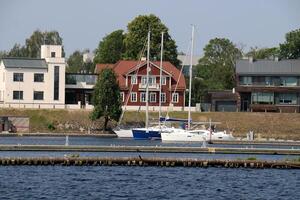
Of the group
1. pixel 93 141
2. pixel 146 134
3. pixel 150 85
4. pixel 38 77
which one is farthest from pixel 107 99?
pixel 93 141

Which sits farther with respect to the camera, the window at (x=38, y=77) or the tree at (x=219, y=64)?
the tree at (x=219, y=64)

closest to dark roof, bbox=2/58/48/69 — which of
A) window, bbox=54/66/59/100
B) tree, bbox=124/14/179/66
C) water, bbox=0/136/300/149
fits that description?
window, bbox=54/66/59/100

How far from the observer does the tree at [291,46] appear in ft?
550

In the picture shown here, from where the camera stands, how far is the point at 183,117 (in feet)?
431

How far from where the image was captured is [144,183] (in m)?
62.1

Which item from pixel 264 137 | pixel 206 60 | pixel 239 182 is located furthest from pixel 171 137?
pixel 206 60

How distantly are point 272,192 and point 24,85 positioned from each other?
3121 inches

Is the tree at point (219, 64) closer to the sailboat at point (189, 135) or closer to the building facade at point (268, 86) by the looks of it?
the building facade at point (268, 86)

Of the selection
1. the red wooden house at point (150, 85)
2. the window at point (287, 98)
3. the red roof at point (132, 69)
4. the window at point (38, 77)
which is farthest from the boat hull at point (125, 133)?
the window at point (287, 98)

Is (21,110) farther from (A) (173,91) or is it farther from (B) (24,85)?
(A) (173,91)

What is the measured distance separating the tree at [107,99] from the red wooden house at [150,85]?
10.8 meters

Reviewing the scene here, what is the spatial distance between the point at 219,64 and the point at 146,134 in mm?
71573

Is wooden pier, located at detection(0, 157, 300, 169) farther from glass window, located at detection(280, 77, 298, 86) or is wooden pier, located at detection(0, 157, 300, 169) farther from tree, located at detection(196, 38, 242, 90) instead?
tree, located at detection(196, 38, 242, 90)

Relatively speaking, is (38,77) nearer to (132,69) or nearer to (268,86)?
(132,69)
